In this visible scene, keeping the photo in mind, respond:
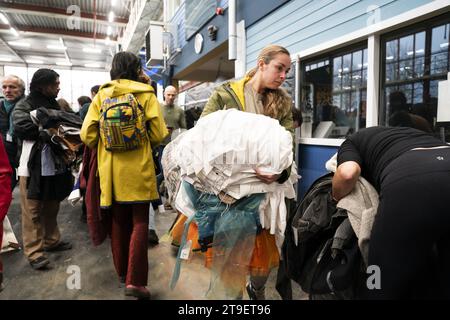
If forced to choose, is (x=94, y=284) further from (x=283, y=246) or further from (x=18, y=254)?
(x=283, y=246)

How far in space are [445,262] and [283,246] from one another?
0.63 meters

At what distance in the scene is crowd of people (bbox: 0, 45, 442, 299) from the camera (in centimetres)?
93

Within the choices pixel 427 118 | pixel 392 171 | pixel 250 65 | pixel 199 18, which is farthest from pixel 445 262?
pixel 199 18

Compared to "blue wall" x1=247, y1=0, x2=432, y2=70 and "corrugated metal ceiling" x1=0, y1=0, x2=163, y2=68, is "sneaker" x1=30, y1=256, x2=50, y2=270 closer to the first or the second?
"blue wall" x1=247, y1=0, x2=432, y2=70

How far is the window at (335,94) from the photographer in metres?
2.75

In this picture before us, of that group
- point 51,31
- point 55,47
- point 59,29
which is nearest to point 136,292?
point 51,31

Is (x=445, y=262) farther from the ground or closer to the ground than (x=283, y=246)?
farther from the ground

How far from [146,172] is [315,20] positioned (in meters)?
2.36

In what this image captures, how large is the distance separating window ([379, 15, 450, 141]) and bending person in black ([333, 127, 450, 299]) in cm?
137

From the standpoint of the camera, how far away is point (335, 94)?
3.07 metres

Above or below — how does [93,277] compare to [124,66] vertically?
below

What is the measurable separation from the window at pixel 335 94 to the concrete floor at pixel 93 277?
62.1 inches

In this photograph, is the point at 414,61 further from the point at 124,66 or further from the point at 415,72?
the point at 124,66

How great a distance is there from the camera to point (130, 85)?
75.1 inches
